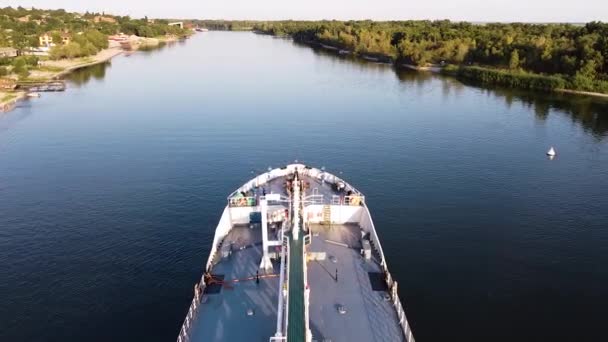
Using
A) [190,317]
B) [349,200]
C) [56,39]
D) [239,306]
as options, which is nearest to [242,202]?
[349,200]

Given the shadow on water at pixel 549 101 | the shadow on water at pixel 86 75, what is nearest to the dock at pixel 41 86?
the shadow on water at pixel 86 75

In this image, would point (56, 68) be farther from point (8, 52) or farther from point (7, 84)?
point (7, 84)

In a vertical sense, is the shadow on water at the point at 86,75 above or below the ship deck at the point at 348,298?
above

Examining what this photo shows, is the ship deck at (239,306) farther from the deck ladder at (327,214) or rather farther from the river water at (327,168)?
the deck ladder at (327,214)

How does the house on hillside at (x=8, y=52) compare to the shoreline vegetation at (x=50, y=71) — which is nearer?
the shoreline vegetation at (x=50, y=71)

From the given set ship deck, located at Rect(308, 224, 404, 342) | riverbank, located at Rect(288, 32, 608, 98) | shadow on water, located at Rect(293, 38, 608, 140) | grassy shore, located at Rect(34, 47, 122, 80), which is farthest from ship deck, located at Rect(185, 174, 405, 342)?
grassy shore, located at Rect(34, 47, 122, 80)

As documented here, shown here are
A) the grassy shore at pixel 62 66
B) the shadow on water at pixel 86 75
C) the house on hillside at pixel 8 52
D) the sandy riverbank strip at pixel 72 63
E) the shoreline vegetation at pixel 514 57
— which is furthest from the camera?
the house on hillside at pixel 8 52
